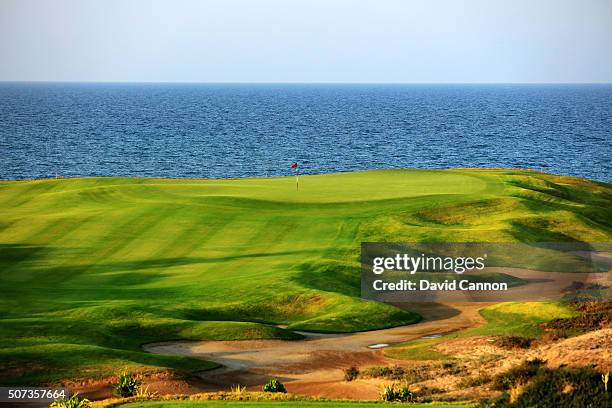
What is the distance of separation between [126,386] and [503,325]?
16522 millimetres

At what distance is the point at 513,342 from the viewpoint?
32.7 meters

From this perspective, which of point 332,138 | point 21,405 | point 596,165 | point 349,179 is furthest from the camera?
point 332,138

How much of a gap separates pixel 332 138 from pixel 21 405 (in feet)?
449

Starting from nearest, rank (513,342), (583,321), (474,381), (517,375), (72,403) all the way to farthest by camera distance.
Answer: (72,403) < (517,375) < (474,381) < (513,342) < (583,321)

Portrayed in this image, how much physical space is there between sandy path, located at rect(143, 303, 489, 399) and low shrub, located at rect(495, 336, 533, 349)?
3918 millimetres

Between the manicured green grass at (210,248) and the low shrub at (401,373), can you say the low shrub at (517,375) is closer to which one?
the low shrub at (401,373)

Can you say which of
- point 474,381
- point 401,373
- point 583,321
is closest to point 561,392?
point 474,381

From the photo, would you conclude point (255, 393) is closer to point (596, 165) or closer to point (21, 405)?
point (21, 405)

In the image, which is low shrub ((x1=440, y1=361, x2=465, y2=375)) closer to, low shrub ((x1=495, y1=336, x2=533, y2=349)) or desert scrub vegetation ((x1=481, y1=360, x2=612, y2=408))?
low shrub ((x1=495, y1=336, x2=533, y2=349))

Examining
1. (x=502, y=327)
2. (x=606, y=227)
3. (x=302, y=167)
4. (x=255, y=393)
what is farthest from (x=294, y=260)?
(x=302, y=167)

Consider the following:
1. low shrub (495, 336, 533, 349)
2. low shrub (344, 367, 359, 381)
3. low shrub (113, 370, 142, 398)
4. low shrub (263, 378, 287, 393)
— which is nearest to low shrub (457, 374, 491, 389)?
low shrub (344, 367, 359, 381)

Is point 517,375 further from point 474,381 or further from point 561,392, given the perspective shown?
point 561,392

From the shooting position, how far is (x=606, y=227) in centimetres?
5484

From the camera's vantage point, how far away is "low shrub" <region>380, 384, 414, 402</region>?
992 inches
